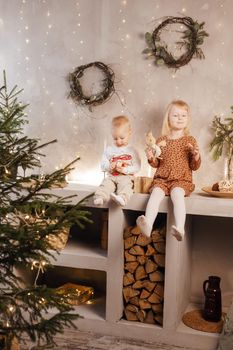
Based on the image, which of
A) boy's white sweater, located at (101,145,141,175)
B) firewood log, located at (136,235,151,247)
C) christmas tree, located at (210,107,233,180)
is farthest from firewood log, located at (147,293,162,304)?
christmas tree, located at (210,107,233,180)

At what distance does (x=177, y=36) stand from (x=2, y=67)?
4.56ft

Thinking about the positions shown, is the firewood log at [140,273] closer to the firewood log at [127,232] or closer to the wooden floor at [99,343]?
the firewood log at [127,232]

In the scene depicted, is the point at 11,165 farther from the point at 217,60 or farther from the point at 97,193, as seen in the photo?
the point at 217,60

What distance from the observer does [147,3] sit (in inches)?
131

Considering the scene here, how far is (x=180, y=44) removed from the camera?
3.27 metres

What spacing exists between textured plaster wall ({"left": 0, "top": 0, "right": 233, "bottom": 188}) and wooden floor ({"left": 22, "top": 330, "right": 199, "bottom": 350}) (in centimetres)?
112

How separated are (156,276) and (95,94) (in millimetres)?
1406

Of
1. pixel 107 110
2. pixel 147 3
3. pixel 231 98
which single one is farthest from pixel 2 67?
pixel 231 98

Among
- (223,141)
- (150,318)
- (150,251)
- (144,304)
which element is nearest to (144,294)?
(144,304)

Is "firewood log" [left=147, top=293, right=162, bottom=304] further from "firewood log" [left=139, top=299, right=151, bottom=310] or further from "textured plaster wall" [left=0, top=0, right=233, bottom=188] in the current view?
"textured plaster wall" [left=0, top=0, right=233, bottom=188]

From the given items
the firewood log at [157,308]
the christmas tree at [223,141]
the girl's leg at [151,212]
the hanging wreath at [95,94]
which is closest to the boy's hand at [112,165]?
the girl's leg at [151,212]

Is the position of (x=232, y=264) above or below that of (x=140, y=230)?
below

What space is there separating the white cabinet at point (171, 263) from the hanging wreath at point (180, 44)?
38.0 inches

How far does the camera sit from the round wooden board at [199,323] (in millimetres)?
2910
